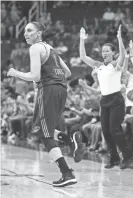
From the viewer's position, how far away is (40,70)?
15.2 ft

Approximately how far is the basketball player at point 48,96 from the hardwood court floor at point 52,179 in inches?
14.2

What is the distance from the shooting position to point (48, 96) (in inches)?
182

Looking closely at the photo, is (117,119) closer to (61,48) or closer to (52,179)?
(52,179)

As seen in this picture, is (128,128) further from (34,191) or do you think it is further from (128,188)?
(34,191)

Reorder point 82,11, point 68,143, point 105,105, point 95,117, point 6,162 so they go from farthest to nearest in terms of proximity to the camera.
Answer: point 82,11
point 95,117
point 6,162
point 105,105
point 68,143

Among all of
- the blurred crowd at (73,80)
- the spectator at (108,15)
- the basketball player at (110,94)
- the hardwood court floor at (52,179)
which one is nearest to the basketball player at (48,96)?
the hardwood court floor at (52,179)

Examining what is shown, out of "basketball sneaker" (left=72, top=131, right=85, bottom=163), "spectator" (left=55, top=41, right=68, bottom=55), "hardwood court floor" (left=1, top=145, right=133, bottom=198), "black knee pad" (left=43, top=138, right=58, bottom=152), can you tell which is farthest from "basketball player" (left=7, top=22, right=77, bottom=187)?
"spectator" (left=55, top=41, right=68, bottom=55)

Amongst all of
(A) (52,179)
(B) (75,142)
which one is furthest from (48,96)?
(A) (52,179)

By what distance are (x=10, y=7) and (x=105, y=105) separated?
1411cm

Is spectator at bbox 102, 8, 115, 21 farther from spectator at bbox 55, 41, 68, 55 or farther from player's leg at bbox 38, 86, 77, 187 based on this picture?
player's leg at bbox 38, 86, 77, 187

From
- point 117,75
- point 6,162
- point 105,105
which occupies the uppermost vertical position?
point 117,75

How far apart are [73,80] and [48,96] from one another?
7723 millimetres

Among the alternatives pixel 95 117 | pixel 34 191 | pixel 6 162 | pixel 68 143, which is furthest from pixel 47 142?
pixel 95 117

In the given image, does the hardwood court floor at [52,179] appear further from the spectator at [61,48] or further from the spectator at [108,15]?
the spectator at [108,15]
